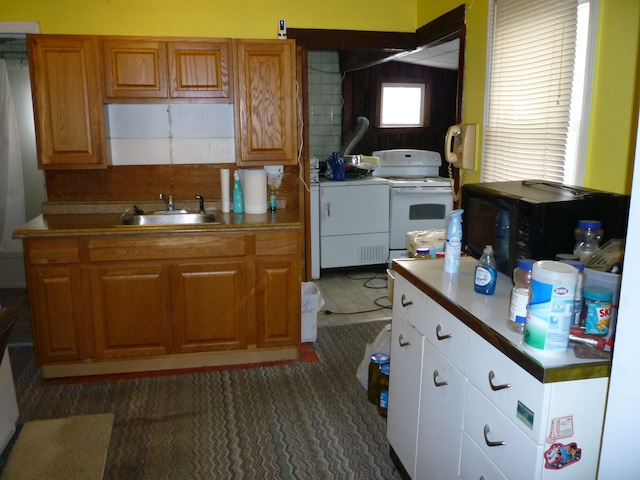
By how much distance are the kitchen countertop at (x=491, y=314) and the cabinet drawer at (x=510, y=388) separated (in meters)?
0.03

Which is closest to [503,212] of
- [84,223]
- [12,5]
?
[84,223]

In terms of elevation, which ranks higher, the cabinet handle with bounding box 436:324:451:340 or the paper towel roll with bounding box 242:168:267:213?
the paper towel roll with bounding box 242:168:267:213

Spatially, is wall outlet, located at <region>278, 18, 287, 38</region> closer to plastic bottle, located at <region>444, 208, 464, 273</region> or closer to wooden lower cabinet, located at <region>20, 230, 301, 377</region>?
Answer: wooden lower cabinet, located at <region>20, 230, 301, 377</region>

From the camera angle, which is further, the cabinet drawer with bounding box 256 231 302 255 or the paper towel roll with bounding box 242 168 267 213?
the paper towel roll with bounding box 242 168 267 213

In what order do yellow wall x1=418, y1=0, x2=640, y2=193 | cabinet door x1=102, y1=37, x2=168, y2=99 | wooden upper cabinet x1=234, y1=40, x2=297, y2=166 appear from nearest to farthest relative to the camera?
yellow wall x1=418, y1=0, x2=640, y2=193
cabinet door x1=102, y1=37, x2=168, y2=99
wooden upper cabinet x1=234, y1=40, x2=297, y2=166

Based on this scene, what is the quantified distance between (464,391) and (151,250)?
1.95 meters

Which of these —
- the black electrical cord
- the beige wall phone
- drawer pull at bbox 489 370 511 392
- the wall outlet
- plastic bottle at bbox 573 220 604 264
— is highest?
the wall outlet

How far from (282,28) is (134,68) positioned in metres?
0.96

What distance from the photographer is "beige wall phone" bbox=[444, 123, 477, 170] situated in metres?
2.74

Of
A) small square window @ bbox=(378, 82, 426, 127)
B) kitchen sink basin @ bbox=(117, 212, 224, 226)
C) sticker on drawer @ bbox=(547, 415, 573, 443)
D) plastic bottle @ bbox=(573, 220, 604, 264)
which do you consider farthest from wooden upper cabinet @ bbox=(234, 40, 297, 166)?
small square window @ bbox=(378, 82, 426, 127)

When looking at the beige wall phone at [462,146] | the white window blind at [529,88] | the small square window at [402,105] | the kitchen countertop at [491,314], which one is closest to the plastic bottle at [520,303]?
the kitchen countertop at [491,314]

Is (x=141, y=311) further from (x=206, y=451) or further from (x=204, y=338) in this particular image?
(x=206, y=451)

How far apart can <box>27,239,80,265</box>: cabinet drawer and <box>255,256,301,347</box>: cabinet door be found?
3.26ft

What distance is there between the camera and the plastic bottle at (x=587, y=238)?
5.09 feet
